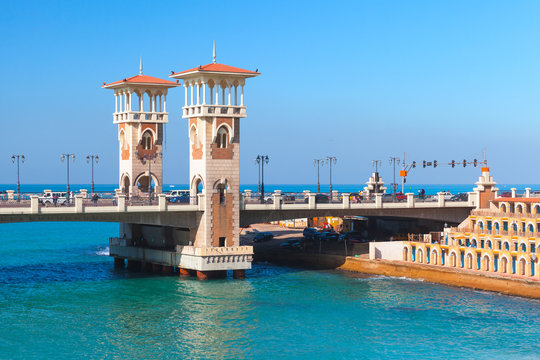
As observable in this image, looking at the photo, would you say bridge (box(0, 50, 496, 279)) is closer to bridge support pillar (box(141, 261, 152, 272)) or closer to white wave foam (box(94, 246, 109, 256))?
bridge support pillar (box(141, 261, 152, 272))

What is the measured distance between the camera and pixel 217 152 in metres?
81.1

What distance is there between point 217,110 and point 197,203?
9553 millimetres

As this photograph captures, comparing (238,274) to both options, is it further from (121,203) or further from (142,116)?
(142,116)

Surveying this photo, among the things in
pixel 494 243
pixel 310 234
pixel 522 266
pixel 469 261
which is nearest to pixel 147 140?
pixel 310 234

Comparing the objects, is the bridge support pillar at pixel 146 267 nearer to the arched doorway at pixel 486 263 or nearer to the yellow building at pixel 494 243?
the yellow building at pixel 494 243

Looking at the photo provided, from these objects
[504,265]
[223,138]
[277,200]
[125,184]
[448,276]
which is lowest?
[448,276]

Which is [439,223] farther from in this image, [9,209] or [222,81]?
[9,209]

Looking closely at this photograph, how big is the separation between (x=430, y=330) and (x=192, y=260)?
28649 millimetres

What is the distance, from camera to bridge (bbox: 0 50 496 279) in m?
78.2

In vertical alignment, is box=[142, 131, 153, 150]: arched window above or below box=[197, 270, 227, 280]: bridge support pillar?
above

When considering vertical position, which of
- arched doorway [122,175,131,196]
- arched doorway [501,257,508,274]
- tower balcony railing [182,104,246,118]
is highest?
tower balcony railing [182,104,246,118]

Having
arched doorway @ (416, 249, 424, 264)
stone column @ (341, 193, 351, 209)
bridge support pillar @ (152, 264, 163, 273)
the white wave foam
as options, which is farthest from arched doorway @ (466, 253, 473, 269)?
the white wave foam

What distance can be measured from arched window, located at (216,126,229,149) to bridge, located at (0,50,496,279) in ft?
0.33

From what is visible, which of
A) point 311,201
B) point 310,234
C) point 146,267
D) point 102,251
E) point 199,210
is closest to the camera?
point 199,210
